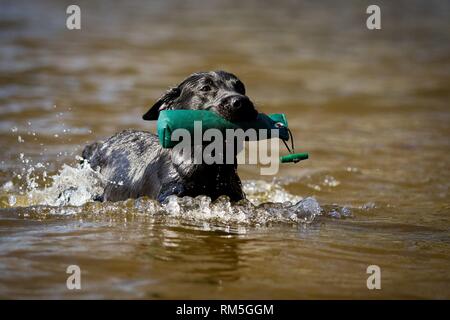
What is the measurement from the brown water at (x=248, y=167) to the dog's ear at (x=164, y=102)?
2.94 ft

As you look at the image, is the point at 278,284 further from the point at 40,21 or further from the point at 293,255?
the point at 40,21

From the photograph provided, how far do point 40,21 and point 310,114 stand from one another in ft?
35.0

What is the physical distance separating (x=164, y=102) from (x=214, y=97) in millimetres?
739

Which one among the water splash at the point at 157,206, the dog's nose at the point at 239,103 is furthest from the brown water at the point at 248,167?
the dog's nose at the point at 239,103

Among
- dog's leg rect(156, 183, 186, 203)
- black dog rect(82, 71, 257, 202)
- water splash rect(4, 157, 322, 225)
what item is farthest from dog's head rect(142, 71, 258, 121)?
water splash rect(4, 157, 322, 225)

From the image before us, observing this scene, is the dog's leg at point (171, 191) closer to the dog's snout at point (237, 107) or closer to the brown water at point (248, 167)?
the brown water at point (248, 167)

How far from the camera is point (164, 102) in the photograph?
7352 millimetres

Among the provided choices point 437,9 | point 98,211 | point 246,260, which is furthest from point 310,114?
point 437,9

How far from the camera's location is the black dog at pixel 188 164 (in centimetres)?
662

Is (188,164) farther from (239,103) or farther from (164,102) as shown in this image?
(164,102)

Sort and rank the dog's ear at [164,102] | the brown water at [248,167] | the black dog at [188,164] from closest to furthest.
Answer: the brown water at [248,167], the black dog at [188,164], the dog's ear at [164,102]

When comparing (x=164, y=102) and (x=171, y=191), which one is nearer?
A: (x=171, y=191)

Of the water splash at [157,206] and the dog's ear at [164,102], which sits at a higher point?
the dog's ear at [164,102]

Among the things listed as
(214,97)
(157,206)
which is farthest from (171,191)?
(214,97)
